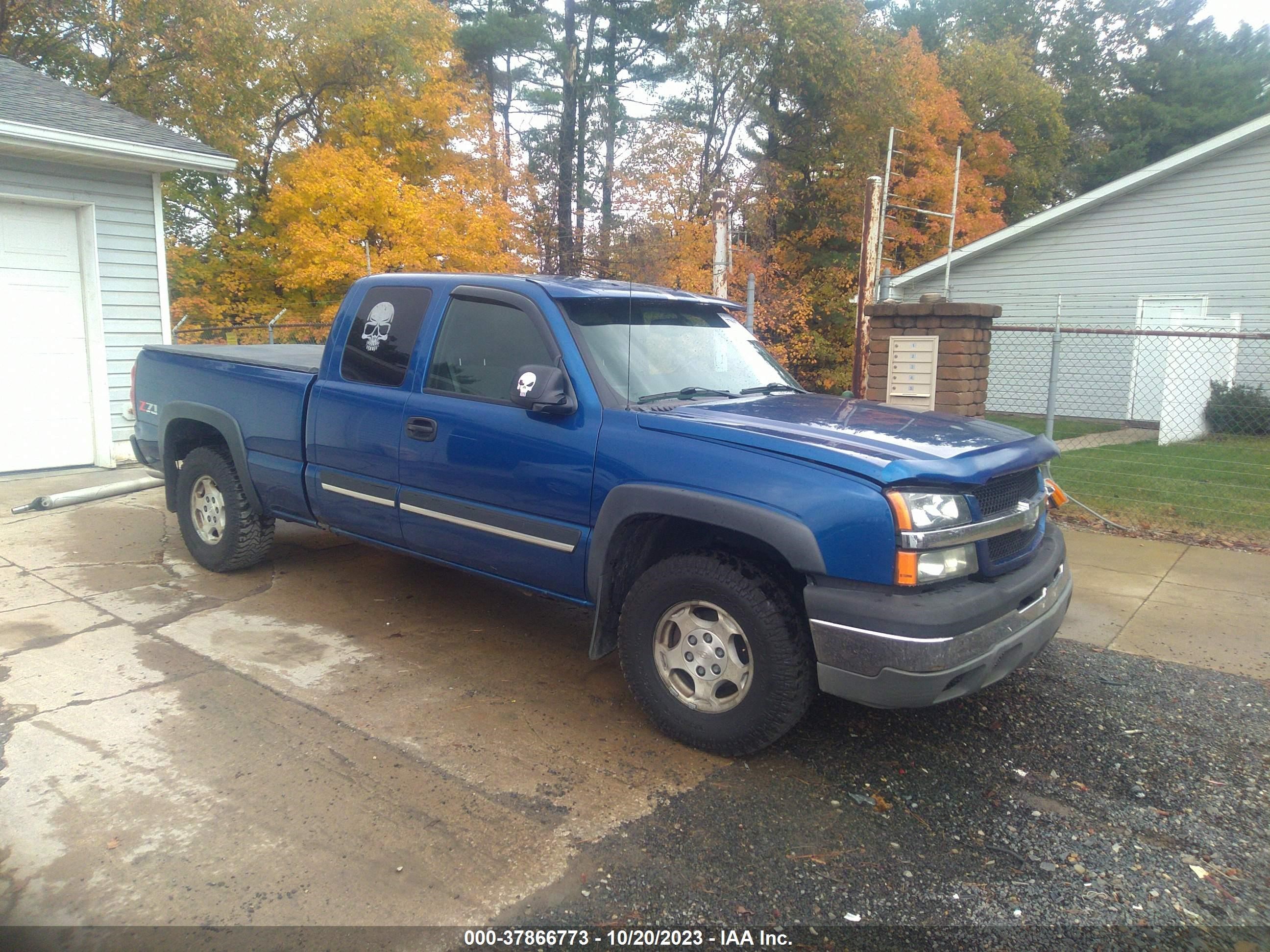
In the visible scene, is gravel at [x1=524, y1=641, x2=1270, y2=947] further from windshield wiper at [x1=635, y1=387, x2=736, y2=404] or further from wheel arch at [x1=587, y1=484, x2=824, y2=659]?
windshield wiper at [x1=635, y1=387, x2=736, y2=404]

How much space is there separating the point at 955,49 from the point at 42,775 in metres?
34.3

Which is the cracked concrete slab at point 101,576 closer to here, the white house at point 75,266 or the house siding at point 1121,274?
the white house at point 75,266

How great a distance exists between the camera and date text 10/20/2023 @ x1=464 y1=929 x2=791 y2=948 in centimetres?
261

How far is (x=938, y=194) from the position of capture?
26.1m

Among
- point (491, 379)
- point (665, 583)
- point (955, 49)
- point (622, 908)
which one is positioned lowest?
point (622, 908)

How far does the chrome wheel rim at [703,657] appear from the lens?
3.55 m

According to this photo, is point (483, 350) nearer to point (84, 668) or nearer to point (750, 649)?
point (750, 649)

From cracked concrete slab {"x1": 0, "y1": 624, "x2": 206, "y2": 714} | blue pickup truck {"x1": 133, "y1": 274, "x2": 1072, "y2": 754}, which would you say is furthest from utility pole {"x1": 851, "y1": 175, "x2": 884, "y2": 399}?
cracked concrete slab {"x1": 0, "y1": 624, "x2": 206, "y2": 714}

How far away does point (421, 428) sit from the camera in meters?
4.52

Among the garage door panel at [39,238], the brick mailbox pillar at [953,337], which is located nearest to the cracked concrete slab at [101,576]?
the garage door panel at [39,238]

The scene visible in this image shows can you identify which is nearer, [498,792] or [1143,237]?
[498,792]

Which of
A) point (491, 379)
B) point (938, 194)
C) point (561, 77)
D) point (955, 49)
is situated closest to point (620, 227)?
point (561, 77)

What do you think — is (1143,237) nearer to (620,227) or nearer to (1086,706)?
(620,227)

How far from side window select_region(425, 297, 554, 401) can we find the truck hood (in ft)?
2.67
